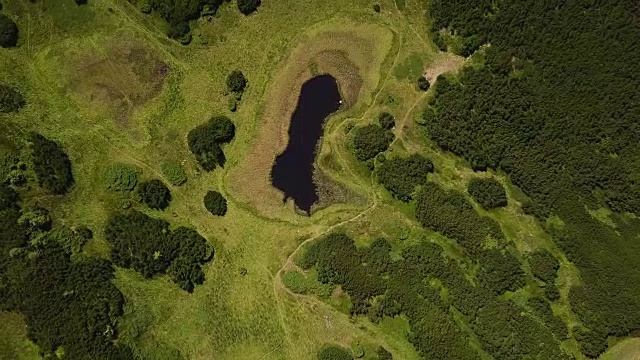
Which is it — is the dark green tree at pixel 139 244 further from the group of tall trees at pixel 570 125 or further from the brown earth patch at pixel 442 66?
the brown earth patch at pixel 442 66

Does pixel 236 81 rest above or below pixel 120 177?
above

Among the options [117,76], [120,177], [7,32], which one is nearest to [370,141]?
[120,177]

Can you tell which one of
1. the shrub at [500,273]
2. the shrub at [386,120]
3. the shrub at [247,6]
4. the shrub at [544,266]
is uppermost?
the shrub at [247,6]

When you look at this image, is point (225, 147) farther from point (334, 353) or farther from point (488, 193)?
point (488, 193)

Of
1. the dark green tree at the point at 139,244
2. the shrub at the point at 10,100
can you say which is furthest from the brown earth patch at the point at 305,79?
the shrub at the point at 10,100

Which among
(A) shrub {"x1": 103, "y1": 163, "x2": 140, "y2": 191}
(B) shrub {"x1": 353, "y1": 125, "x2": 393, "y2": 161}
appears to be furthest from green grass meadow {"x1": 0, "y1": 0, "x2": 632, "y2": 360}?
(B) shrub {"x1": 353, "y1": 125, "x2": 393, "y2": 161}

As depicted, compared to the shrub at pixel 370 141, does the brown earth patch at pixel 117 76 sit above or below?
Result: below
